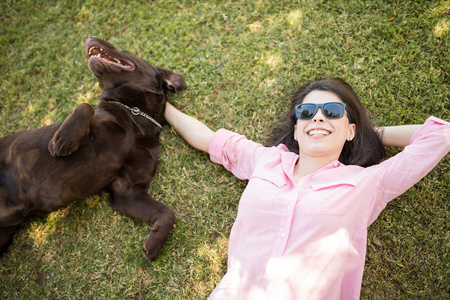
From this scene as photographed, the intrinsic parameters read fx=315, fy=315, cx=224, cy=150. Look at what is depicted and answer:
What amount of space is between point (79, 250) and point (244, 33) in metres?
3.57

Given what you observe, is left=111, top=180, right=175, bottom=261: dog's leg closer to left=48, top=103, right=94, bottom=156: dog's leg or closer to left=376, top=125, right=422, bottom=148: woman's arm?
left=48, top=103, right=94, bottom=156: dog's leg

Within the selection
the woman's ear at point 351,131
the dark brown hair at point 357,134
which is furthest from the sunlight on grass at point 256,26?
the woman's ear at point 351,131

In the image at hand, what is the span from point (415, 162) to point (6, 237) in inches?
172

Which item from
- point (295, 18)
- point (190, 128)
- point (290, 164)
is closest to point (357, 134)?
point (290, 164)

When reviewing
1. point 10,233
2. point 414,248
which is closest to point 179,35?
point 10,233

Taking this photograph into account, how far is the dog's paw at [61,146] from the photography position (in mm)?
3152

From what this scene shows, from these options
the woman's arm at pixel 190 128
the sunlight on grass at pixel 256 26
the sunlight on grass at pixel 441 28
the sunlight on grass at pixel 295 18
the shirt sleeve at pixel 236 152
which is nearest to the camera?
the shirt sleeve at pixel 236 152

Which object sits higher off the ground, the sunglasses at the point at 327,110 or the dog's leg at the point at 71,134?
the sunglasses at the point at 327,110

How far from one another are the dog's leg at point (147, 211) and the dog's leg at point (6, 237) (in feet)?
3.96

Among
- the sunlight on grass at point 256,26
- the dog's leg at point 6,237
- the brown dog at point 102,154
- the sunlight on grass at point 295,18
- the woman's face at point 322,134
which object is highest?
the sunlight on grass at point 295,18

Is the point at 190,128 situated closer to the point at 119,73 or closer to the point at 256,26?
the point at 119,73

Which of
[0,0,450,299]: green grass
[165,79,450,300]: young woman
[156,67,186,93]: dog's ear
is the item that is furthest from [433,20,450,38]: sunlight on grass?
[156,67,186,93]: dog's ear

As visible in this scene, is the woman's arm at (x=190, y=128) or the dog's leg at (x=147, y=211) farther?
the woman's arm at (x=190, y=128)

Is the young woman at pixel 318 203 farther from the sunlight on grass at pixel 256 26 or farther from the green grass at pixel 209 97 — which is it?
the sunlight on grass at pixel 256 26
